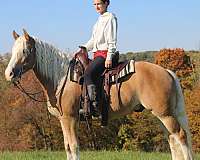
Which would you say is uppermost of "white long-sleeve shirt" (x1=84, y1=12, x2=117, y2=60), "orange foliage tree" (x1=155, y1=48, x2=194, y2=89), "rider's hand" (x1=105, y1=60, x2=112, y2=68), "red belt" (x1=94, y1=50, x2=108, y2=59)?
"orange foliage tree" (x1=155, y1=48, x2=194, y2=89)

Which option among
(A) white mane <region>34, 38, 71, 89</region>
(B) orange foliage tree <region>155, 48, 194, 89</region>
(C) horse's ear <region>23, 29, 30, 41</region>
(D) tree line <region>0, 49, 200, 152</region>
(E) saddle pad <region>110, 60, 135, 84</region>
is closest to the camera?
(C) horse's ear <region>23, 29, 30, 41</region>

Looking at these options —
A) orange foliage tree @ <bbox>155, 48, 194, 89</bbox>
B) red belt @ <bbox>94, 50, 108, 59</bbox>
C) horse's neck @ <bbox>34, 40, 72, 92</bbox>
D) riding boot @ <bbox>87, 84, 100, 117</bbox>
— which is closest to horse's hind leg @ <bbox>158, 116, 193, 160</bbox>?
riding boot @ <bbox>87, 84, 100, 117</bbox>

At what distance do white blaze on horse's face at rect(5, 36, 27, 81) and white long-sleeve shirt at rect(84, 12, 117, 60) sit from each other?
4.35 ft

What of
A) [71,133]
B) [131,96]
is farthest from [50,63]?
[131,96]

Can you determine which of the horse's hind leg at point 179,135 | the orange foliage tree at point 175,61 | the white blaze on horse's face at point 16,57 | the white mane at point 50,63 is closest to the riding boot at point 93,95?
the white mane at point 50,63

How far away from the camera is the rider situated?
7297 millimetres

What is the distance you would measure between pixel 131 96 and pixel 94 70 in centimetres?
82

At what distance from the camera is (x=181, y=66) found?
57.4m

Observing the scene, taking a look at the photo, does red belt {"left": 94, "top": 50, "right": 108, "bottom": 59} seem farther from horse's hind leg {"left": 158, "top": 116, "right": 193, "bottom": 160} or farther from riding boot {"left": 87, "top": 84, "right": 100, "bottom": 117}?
horse's hind leg {"left": 158, "top": 116, "right": 193, "bottom": 160}

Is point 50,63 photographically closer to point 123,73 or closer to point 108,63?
point 108,63

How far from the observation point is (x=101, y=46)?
7.46 metres

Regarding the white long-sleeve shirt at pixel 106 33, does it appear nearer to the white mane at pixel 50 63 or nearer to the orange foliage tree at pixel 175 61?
the white mane at pixel 50 63

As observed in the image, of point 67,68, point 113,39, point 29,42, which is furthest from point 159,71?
point 29,42

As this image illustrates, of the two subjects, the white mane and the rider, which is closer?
the rider
